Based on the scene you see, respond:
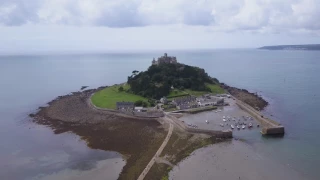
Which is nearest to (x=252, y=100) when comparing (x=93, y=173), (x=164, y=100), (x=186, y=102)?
(x=186, y=102)

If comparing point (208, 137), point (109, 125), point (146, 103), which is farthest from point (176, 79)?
point (208, 137)

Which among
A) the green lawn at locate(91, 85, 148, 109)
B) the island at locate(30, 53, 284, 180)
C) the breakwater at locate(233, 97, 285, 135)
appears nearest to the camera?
the island at locate(30, 53, 284, 180)

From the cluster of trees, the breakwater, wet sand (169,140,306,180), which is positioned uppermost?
the cluster of trees

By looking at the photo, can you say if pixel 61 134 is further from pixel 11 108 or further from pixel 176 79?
pixel 176 79

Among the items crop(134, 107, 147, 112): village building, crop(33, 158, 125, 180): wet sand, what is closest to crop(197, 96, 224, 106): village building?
crop(134, 107, 147, 112): village building

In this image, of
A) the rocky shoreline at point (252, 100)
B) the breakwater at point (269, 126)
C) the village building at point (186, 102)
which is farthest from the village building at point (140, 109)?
the rocky shoreline at point (252, 100)

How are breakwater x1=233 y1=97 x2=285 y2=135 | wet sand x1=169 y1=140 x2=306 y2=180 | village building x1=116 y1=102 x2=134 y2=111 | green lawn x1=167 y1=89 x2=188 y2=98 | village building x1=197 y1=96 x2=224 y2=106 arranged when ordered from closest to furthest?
wet sand x1=169 y1=140 x2=306 y2=180 → breakwater x1=233 y1=97 x2=285 y2=135 → village building x1=116 y1=102 x2=134 y2=111 → village building x1=197 y1=96 x2=224 y2=106 → green lawn x1=167 y1=89 x2=188 y2=98

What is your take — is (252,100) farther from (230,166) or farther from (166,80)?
(230,166)

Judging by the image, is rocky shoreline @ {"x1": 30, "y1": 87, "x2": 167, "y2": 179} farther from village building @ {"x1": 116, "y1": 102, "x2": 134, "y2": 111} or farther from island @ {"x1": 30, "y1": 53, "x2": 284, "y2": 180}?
village building @ {"x1": 116, "y1": 102, "x2": 134, "y2": 111}
